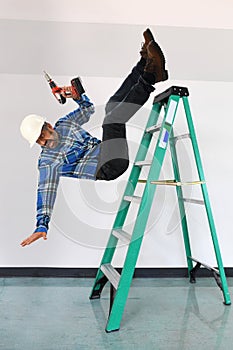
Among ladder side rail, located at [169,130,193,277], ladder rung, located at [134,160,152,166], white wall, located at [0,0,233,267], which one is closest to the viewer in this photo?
ladder rung, located at [134,160,152,166]

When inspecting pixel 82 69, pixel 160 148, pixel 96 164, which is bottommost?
pixel 96 164

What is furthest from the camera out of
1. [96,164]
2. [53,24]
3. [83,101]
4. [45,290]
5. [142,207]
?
[53,24]

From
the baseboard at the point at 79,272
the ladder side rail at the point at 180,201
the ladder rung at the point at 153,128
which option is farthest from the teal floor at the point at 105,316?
the ladder rung at the point at 153,128

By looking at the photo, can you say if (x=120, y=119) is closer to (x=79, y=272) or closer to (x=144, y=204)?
(x=144, y=204)

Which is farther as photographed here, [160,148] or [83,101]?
[83,101]

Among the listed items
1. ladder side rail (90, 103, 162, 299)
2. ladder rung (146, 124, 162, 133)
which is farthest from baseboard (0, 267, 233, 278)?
ladder rung (146, 124, 162, 133)

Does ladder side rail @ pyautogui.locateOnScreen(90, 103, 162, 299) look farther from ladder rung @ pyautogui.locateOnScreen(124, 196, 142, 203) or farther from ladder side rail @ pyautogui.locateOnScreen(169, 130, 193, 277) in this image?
ladder side rail @ pyautogui.locateOnScreen(169, 130, 193, 277)

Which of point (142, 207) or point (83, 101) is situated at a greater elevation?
point (83, 101)

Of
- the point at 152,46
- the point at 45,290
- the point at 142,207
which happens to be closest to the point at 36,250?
the point at 45,290

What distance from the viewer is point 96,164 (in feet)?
7.89

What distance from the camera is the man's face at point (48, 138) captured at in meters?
2.37

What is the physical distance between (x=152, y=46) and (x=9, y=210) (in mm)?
1668

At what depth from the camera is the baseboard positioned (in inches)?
121

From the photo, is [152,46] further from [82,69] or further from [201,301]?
[201,301]
